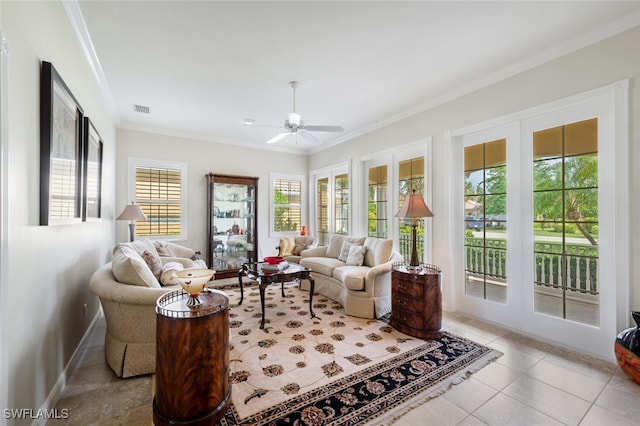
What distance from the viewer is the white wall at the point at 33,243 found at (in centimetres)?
141

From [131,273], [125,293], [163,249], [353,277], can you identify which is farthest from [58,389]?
[353,277]

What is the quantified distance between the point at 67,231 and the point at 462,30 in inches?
148

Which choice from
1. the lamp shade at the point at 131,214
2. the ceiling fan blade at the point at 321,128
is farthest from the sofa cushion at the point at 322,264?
the lamp shade at the point at 131,214

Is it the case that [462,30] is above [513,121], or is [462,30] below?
above

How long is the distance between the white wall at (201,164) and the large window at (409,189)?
2957 millimetres

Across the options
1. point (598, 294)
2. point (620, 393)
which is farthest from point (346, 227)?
point (620, 393)

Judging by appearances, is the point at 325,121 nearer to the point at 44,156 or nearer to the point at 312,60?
the point at 312,60

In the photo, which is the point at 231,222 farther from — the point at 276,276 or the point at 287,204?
the point at 276,276

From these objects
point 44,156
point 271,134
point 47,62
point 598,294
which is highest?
point 271,134

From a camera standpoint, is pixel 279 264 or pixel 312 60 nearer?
pixel 312 60

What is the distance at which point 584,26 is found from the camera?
2.40 metres

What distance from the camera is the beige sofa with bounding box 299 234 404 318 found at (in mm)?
3441

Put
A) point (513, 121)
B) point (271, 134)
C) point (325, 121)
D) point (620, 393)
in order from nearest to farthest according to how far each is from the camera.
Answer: point (620, 393), point (513, 121), point (325, 121), point (271, 134)

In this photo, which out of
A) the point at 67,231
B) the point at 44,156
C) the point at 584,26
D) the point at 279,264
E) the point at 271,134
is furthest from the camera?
the point at 271,134
